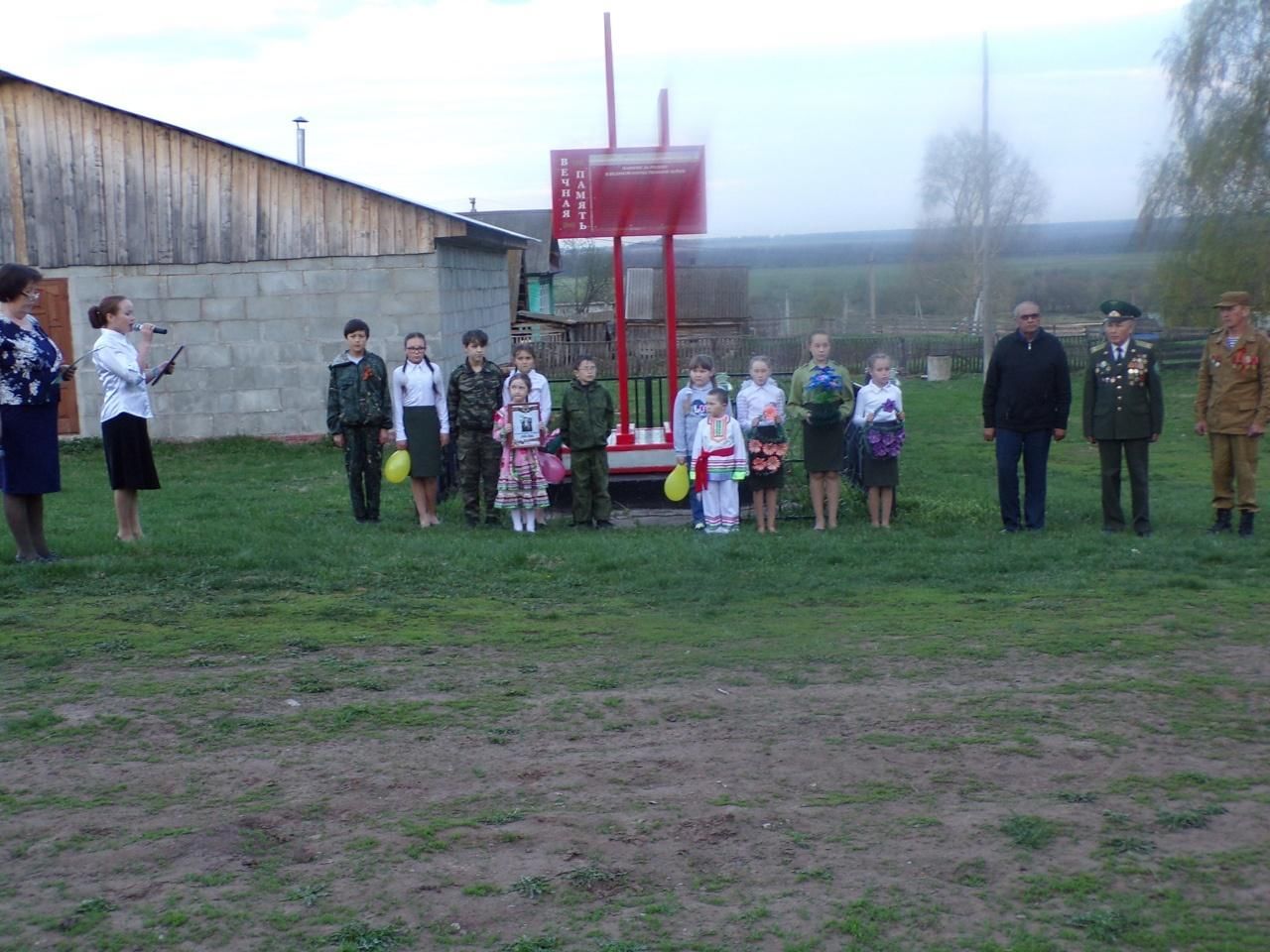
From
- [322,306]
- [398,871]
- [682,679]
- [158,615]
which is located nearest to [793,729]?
[682,679]

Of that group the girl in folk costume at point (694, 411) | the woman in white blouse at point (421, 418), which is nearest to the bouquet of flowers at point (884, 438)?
the girl in folk costume at point (694, 411)

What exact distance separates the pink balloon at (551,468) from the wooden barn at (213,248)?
6274 mm

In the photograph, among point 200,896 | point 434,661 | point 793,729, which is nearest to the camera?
point 200,896

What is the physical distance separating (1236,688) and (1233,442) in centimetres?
514

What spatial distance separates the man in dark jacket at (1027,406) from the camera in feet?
36.2

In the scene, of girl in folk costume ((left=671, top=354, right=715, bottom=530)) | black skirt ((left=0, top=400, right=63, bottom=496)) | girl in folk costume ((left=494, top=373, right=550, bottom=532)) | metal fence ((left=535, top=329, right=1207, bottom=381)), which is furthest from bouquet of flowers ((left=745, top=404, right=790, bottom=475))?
metal fence ((left=535, top=329, right=1207, bottom=381))

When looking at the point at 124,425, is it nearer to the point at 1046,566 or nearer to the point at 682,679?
the point at 682,679

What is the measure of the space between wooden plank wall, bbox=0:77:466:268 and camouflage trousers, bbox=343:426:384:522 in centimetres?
675

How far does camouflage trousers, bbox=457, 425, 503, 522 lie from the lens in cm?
1165

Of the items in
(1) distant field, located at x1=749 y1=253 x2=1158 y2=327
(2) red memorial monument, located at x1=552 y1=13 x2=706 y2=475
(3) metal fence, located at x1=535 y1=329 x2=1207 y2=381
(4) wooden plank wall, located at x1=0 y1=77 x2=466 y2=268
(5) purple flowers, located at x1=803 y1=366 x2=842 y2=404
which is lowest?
(5) purple flowers, located at x1=803 y1=366 x2=842 y2=404

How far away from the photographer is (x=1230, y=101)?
33.8 m

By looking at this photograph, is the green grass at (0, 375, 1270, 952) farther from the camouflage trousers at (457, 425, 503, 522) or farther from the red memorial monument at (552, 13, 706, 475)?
the red memorial monument at (552, 13, 706, 475)

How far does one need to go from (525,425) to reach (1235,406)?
227 inches

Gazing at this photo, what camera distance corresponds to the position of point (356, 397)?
37.1 feet
